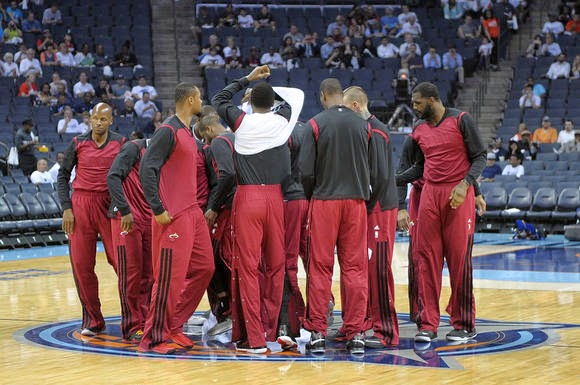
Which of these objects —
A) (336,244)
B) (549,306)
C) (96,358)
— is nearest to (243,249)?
(336,244)

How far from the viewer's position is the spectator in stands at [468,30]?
2712 centimetres

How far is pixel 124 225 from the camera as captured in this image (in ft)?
28.0

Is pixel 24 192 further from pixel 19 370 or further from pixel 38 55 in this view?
pixel 19 370

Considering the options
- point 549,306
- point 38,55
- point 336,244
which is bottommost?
point 549,306

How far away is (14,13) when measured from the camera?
26.8 meters

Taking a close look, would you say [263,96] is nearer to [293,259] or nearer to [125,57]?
[293,259]

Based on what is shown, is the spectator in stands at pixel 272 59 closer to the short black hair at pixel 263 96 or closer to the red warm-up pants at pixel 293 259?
the red warm-up pants at pixel 293 259

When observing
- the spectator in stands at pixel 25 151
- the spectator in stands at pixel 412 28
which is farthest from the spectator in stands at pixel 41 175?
the spectator in stands at pixel 412 28

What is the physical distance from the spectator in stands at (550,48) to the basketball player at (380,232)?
60.0 ft

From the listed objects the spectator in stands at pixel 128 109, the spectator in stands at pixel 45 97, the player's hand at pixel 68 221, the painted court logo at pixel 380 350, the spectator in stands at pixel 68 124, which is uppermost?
the spectator in stands at pixel 45 97

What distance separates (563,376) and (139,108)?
1796 centimetres

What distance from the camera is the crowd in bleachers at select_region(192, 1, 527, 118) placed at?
25.0m

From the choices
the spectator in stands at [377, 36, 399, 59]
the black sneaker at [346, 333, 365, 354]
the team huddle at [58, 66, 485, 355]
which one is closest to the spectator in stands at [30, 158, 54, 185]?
the spectator in stands at [377, 36, 399, 59]

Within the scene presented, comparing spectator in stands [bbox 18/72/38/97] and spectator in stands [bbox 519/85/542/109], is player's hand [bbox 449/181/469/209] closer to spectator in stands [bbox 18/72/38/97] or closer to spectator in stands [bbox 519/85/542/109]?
spectator in stands [bbox 519/85/542/109]
